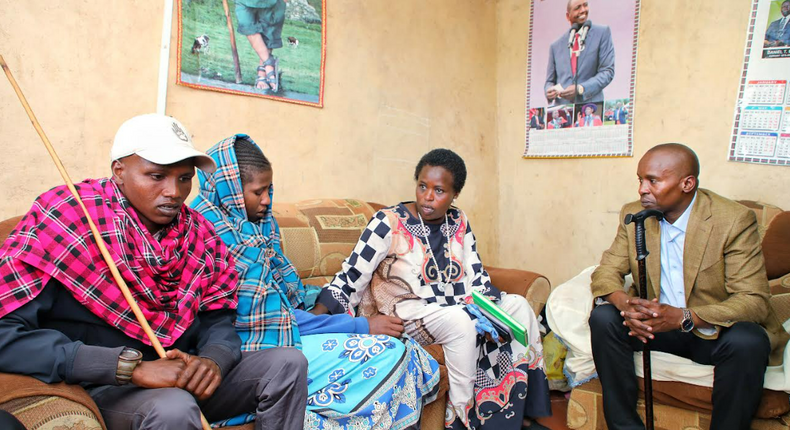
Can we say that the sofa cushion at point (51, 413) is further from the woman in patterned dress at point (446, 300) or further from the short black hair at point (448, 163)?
the short black hair at point (448, 163)

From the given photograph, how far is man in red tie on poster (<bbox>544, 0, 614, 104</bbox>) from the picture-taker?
11.7 ft

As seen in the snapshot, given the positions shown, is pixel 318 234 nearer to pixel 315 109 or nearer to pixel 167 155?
pixel 315 109

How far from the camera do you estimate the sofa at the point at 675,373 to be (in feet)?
6.67

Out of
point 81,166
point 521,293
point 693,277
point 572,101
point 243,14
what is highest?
point 243,14

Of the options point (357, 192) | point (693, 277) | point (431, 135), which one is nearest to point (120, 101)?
point (357, 192)

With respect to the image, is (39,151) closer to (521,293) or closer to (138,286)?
(138,286)

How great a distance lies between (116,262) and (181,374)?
0.34 metres

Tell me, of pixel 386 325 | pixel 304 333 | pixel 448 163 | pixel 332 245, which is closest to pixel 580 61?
pixel 448 163

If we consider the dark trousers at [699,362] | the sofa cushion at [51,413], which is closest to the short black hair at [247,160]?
the sofa cushion at [51,413]

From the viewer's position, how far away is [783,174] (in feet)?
9.57

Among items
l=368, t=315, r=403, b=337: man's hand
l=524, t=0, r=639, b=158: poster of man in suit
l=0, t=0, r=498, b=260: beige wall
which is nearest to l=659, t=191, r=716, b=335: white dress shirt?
l=368, t=315, r=403, b=337: man's hand

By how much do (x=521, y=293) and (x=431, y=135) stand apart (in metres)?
1.48

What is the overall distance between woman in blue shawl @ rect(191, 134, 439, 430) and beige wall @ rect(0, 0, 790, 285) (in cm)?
73

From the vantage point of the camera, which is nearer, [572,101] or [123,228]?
[123,228]
